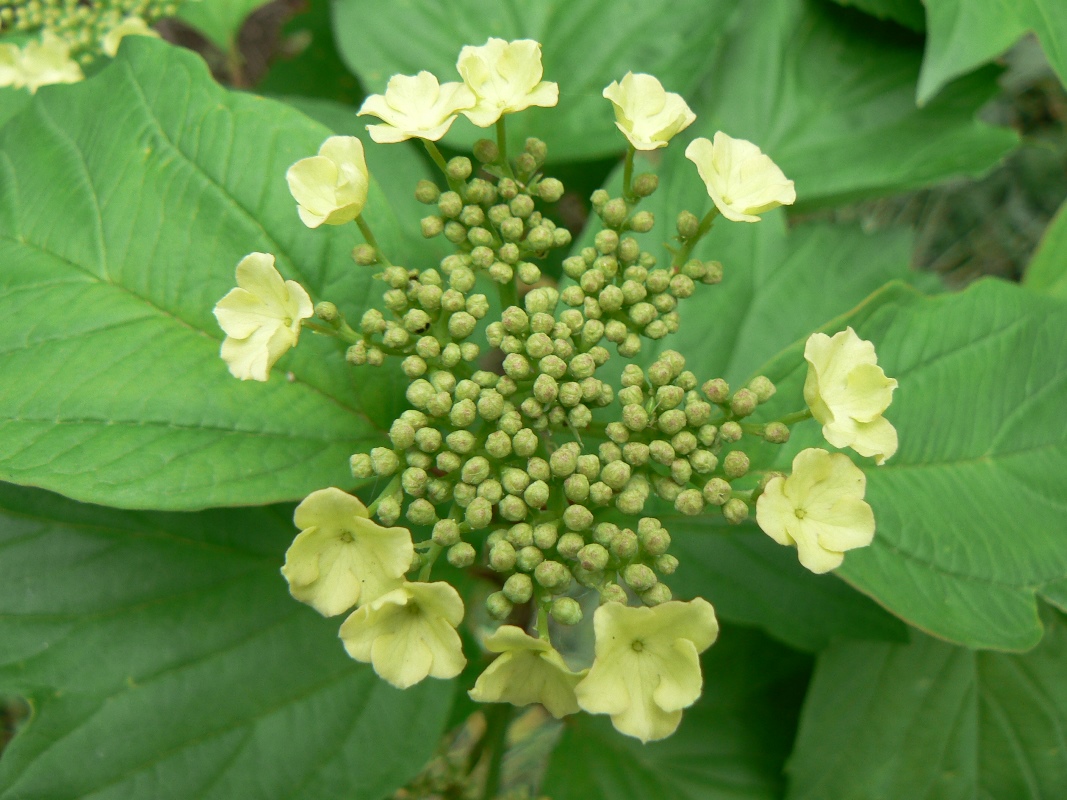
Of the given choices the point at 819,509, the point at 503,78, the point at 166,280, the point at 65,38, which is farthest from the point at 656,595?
the point at 65,38

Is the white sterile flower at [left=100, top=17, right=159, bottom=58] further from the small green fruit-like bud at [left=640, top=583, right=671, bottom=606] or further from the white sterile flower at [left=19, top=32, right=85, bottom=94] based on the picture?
the small green fruit-like bud at [left=640, top=583, right=671, bottom=606]

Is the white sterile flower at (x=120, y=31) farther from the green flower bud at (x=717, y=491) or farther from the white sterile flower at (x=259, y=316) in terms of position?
the green flower bud at (x=717, y=491)

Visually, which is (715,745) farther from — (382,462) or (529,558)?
(382,462)

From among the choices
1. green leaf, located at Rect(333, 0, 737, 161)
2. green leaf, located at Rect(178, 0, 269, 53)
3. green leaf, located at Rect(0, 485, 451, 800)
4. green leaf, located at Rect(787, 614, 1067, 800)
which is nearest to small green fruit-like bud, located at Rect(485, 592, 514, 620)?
green leaf, located at Rect(0, 485, 451, 800)

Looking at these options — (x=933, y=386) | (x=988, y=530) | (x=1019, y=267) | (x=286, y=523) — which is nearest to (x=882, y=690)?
(x=988, y=530)

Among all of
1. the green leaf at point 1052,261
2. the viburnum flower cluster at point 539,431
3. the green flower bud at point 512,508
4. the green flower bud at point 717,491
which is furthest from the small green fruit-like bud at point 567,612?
the green leaf at point 1052,261

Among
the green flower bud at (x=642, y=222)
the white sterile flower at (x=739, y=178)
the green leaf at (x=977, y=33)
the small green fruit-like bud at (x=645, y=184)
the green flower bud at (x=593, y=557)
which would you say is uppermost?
the green leaf at (x=977, y=33)

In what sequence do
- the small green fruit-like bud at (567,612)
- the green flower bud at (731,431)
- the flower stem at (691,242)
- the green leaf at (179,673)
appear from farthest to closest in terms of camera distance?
the green leaf at (179,673)
the flower stem at (691,242)
the green flower bud at (731,431)
the small green fruit-like bud at (567,612)
